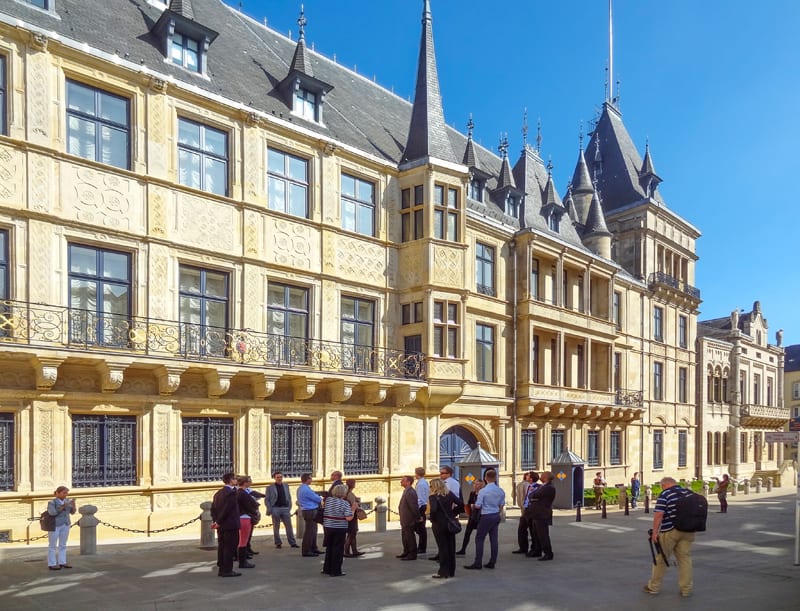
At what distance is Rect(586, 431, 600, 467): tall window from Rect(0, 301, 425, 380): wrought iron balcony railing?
12233mm

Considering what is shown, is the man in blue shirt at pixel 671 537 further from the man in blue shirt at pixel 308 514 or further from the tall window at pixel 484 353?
the tall window at pixel 484 353

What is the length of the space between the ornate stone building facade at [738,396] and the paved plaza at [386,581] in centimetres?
2799

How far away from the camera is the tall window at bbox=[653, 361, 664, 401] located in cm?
3662

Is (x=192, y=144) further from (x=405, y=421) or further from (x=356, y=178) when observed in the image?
(x=405, y=421)

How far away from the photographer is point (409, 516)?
1266cm

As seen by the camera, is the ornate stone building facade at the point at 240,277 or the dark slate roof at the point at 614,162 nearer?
the ornate stone building facade at the point at 240,277

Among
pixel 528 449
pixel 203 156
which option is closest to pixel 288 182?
pixel 203 156

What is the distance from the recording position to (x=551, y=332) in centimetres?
2747

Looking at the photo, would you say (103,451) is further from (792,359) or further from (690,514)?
(792,359)

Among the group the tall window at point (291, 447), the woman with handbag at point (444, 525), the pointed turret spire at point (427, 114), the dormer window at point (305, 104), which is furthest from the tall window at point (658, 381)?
the woman with handbag at point (444, 525)

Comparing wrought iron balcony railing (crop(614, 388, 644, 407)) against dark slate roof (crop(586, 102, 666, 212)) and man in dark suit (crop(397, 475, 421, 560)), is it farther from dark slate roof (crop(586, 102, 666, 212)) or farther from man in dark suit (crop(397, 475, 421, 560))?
man in dark suit (crop(397, 475, 421, 560))

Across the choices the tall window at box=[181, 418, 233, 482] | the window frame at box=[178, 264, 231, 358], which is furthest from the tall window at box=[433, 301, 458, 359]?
the tall window at box=[181, 418, 233, 482]

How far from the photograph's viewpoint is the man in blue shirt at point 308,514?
13.0 m

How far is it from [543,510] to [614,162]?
30826 mm
